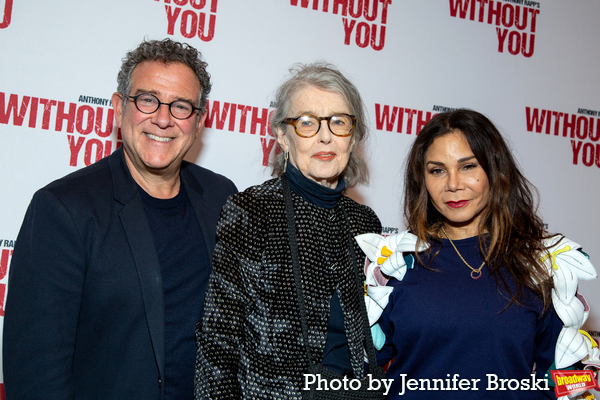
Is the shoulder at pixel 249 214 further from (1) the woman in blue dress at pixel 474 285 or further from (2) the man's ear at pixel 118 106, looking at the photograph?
(2) the man's ear at pixel 118 106

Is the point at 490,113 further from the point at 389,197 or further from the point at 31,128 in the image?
the point at 31,128

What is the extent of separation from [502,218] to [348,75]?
1.27 metres

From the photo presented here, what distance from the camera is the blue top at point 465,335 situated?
5.42 ft

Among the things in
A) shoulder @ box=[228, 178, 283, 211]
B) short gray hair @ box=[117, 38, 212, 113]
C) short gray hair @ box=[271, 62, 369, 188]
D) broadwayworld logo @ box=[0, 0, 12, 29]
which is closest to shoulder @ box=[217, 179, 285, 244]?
shoulder @ box=[228, 178, 283, 211]

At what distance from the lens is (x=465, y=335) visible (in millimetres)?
1671

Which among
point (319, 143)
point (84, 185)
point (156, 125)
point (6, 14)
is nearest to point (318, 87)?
point (319, 143)

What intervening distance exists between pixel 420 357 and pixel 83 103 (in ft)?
6.24

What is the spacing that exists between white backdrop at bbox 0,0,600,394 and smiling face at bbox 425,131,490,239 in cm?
90

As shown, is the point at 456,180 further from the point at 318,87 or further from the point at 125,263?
the point at 125,263

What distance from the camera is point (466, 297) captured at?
173 centimetres

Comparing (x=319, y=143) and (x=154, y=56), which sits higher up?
(x=154, y=56)

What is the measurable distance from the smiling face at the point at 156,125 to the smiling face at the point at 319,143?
16.3 inches

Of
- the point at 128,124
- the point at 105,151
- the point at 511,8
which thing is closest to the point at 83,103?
the point at 105,151

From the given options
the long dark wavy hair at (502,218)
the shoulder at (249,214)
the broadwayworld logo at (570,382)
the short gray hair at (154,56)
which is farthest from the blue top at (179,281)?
the broadwayworld logo at (570,382)
